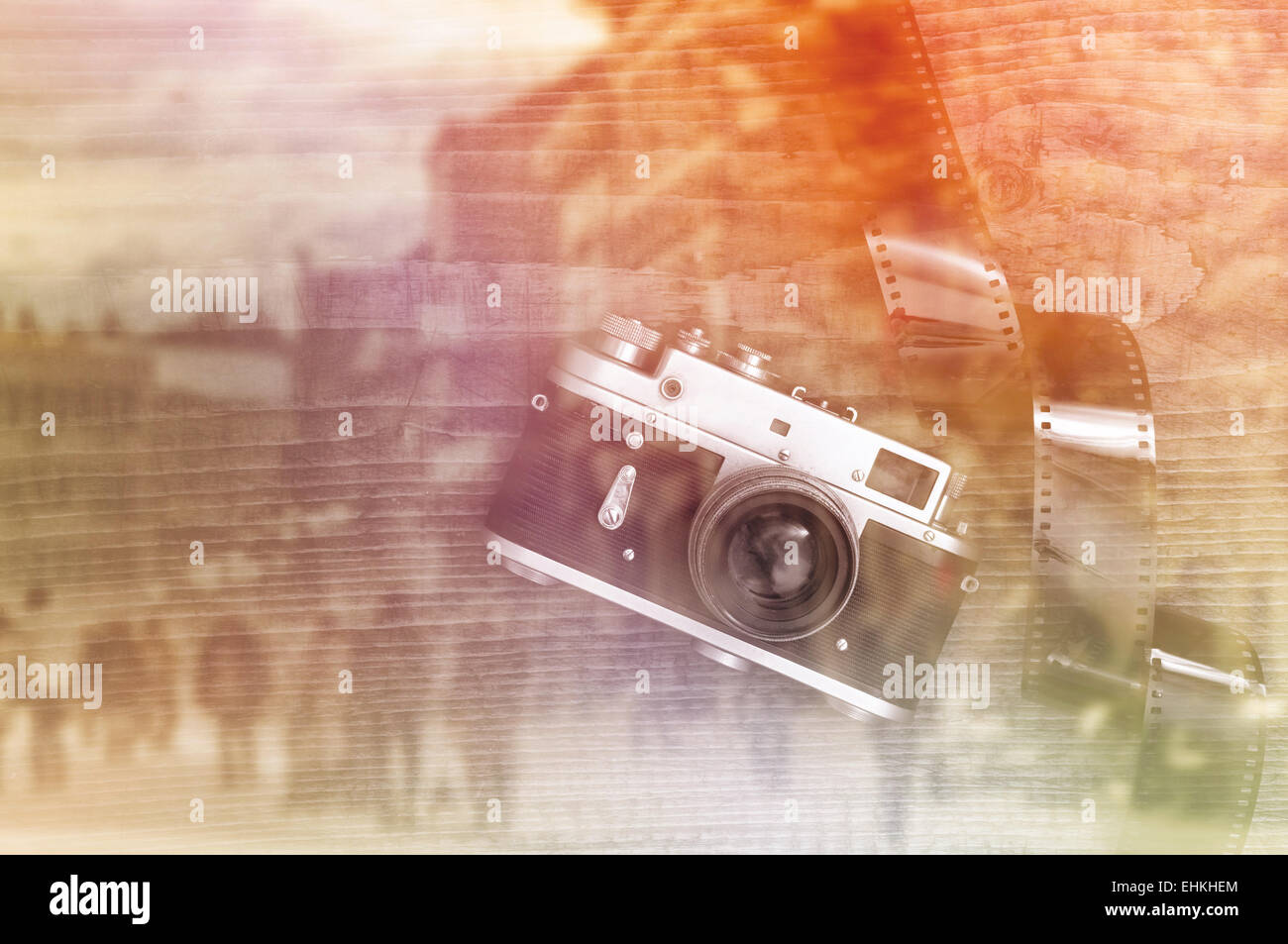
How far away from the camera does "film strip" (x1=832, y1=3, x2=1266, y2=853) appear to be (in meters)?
1.24

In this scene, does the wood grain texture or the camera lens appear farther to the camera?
the wood grain texture

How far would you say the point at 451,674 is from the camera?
1.30 metres

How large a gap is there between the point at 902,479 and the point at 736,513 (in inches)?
9.0

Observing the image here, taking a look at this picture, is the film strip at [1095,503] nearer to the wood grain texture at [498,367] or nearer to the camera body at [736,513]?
the wood grain texture at [498,367]

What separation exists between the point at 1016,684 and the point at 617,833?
0.68m

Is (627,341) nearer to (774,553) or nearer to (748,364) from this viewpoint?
(748,364)

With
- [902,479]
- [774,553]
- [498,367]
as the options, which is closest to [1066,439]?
[902,479]

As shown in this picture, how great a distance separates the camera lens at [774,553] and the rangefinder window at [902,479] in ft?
0.23

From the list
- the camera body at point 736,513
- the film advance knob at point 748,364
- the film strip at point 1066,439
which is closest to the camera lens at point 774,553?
the camera body at point 736,513

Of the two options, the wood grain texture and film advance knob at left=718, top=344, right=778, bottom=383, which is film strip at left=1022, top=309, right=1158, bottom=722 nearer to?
the wood grain texture

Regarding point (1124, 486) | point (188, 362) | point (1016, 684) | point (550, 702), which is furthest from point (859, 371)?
point (188, 362)

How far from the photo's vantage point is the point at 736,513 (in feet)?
3.52

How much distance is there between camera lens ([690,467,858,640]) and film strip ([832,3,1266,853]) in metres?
0.33

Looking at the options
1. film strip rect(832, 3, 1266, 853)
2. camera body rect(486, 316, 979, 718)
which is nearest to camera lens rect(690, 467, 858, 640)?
camera body rect(486, 316, 979, 718)
